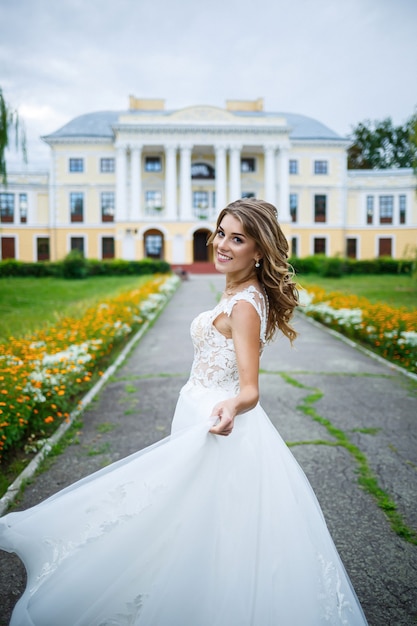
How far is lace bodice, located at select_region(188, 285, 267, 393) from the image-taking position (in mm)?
2158

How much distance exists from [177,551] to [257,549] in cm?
34

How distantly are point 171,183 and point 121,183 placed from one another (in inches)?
168

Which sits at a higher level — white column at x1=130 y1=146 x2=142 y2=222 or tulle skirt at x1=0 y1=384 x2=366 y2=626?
white column at x1=130 y1=146 x2=142 y2=222

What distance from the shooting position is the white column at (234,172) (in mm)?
41659

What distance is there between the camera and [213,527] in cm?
197

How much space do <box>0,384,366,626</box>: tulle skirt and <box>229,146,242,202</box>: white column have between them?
1611 inches

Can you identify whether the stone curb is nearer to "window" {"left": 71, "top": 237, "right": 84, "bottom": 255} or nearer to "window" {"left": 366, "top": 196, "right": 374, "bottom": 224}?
"window" {"left": 71, "top": 237, "right": 84, "bottom": 255}

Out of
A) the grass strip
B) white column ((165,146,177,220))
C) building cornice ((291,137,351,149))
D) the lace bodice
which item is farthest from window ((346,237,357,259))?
the lace bodice

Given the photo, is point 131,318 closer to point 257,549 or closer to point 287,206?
point 257,549

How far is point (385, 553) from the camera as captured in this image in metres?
2.89

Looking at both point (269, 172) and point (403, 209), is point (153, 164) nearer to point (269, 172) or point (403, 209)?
point (269, 172)

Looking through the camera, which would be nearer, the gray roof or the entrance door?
the entrance door

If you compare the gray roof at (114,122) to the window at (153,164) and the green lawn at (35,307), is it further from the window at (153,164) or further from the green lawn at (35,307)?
the green lawn at (35,307)

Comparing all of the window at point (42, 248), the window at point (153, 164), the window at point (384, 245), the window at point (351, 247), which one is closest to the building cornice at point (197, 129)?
the window at point (153, 164)
